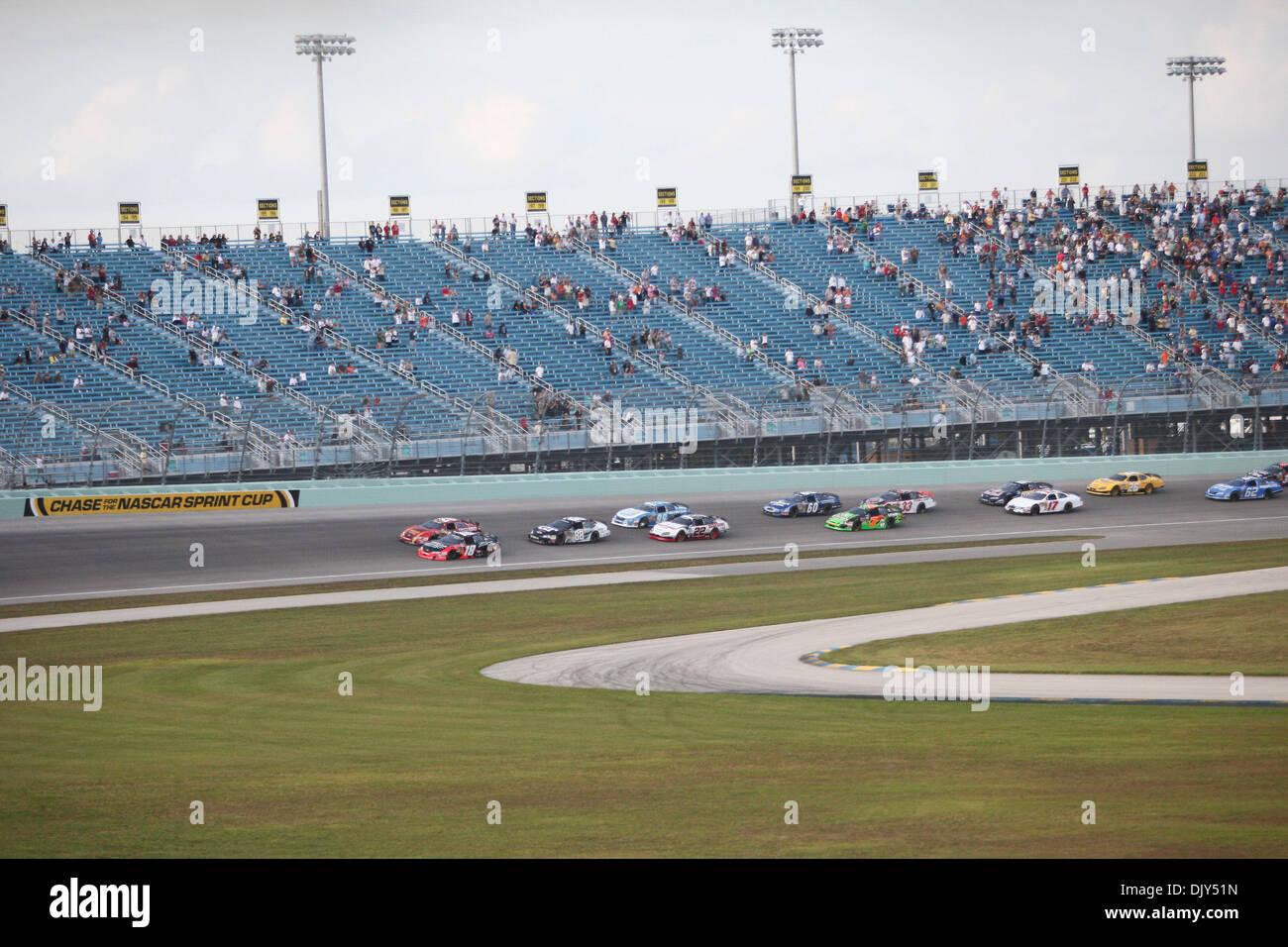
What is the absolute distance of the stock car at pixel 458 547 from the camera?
32.1 m

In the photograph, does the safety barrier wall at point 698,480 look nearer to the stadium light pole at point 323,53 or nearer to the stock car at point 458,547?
the stock car at point 458,547

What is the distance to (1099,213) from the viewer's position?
189ft

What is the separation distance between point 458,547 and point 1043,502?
16507 millimetres

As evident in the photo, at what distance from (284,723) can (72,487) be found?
21216mm

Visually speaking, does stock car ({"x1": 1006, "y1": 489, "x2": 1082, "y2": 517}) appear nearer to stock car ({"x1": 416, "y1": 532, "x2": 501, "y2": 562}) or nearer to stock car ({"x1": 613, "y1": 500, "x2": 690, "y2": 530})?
stock car ({"x1": 613, "y1": 500, "x2": 690, "y2": 530})

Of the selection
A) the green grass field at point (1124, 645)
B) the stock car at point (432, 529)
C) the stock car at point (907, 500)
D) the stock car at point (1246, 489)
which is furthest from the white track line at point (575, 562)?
the green grass field at point (1124, 645)

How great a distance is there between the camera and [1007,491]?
39.2 m

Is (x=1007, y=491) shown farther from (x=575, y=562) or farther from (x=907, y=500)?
(x=575, y=562)

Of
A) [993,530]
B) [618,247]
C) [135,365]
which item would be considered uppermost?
[618,247]

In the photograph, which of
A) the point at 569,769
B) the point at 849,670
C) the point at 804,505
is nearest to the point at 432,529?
the point at 804,505

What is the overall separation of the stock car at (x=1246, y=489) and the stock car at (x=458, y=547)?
21.1 meters
